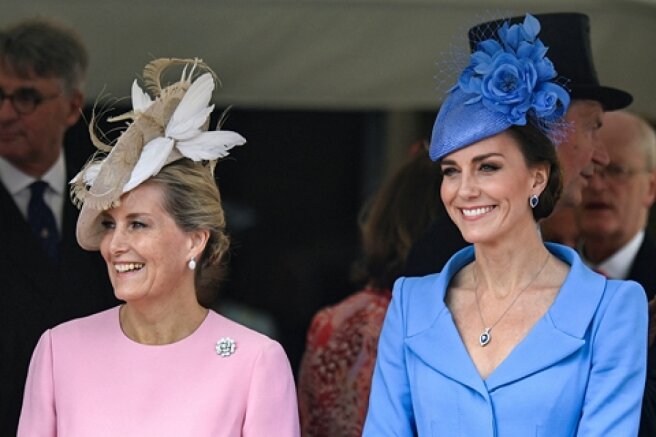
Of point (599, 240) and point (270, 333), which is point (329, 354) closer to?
point (599, 240)

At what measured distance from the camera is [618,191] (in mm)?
5766

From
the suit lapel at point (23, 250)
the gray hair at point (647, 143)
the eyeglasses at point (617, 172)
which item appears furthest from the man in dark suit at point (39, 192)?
the gray hair at point (647, 143)

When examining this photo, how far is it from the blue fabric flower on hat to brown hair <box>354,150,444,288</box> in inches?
51.2

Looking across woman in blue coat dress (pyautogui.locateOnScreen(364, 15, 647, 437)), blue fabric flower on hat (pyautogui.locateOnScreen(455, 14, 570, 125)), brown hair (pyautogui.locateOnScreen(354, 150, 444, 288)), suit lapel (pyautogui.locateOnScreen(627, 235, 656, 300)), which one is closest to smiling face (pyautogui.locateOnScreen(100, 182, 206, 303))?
woman in blue coat dress (pyautogui.locateOnScreen(364, 15, 647, 437))

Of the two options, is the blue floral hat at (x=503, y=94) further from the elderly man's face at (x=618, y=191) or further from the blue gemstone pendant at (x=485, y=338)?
the elderly man's face at (x=618, y=191)

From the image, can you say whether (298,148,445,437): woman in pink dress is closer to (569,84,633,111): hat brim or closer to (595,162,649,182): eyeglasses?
(569,84,633,111): hat brim

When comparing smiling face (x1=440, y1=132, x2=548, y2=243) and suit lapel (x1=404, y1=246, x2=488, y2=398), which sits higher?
smiling face (x1=440, y1=132, x2=548, y2=243)

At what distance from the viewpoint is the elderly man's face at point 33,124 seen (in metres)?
4.78

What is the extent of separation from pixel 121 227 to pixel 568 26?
61.6 inches

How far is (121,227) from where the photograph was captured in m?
3.63

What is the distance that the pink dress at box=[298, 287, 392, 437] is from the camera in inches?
190

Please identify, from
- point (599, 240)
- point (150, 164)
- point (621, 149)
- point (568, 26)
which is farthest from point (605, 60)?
point (150, 164)

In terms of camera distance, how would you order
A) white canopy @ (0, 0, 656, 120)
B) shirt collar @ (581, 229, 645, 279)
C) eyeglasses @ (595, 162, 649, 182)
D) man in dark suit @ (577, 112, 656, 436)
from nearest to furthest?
white canopy @ (0, 0, 656, 120) < shirt collar @ (581, 229, 645, 279) < man in dark suit @ (577, 112, 656, 436) < eyeglasses @ (595, 162, 649, 182)

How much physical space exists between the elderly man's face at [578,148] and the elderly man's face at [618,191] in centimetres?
129
